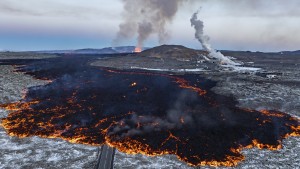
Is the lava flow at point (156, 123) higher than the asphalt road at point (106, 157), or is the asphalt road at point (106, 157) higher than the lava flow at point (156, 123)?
the lava flow at point (156, 123)

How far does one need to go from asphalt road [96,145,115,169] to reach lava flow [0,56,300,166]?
0.80m

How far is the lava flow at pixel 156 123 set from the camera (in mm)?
19250

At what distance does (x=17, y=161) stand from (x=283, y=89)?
122ft

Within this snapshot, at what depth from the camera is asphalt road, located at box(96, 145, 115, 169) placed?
16033 mm

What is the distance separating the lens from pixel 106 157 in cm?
1725

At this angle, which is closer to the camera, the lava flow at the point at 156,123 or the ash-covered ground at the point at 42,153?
the ash-covered ground at the point at 42,153

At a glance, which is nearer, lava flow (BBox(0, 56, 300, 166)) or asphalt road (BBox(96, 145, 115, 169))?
asphalt road (BBox(96, 145, 115, 169))

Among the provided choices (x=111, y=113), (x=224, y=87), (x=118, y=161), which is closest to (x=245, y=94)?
(x=224, y=87)

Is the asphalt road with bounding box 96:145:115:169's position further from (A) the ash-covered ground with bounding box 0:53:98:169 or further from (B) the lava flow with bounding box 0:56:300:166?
(B) the lava flow with bounding box 0:56:300:166

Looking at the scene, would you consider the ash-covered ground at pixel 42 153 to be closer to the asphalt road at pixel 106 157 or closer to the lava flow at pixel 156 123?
the asphalt road at pixel 106 157

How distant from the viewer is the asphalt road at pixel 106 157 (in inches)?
631

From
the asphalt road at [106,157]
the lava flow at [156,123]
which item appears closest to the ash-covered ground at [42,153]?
the asphalt road at [106,157]

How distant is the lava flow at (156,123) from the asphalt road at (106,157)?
31.6 inches

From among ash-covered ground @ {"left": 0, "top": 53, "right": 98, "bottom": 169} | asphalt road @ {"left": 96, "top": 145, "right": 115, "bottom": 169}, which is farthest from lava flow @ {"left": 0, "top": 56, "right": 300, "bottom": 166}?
ash-covered ground @ {"left": 0, "top": 53, "right": 98, "bottom": 169}
